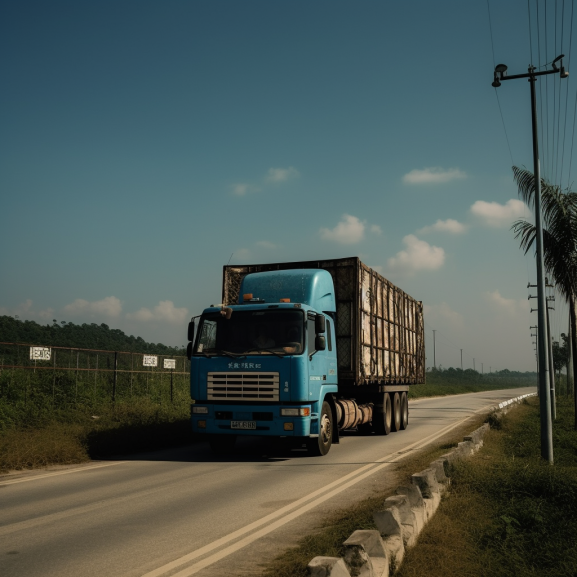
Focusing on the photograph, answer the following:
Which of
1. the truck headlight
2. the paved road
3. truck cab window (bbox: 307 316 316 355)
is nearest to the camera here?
the paved road

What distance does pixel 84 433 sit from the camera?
13.4m

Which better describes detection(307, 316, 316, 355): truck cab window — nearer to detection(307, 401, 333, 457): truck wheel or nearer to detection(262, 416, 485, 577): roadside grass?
detection(307, 401, 333, 457): truck wheel

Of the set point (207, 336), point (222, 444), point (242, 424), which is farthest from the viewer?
point (222, 444)

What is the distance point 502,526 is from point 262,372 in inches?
250

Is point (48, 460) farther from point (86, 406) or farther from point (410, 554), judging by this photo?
point (410, 554)

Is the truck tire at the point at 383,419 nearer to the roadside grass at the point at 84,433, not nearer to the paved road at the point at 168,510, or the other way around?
the paved road at the point at 168,510

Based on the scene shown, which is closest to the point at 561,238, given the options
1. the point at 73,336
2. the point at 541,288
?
the point at 541,288

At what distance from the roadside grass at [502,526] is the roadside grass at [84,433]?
725 cm

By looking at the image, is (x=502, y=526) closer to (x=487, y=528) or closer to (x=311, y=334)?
(x=487, y=528)

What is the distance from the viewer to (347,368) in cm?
1505

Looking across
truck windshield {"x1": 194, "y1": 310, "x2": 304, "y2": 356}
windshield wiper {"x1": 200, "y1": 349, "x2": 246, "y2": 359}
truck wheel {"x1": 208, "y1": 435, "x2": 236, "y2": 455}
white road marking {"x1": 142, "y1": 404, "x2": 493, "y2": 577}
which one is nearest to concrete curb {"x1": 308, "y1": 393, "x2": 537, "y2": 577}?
white road marking {"x1": 142, "y1": 404, "x2": 493, "y2": 577}

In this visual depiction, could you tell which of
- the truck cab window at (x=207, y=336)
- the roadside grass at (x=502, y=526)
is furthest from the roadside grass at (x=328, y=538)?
the truck cab window at (x=207, y=336)

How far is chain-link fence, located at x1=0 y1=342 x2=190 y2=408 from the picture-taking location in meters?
16.0

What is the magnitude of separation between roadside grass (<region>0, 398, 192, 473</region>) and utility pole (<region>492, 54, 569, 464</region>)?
8.41m
